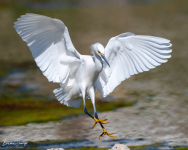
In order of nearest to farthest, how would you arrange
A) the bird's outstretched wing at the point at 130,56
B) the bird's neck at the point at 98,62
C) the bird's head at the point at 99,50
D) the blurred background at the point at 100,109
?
the bird's head at the point at 99,50
the bird's neck at the point at 98,62
the bird's outstretched wing at the point at 130,56
the blurred background at the point at 100,109

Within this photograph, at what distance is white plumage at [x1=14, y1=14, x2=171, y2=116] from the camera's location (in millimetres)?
6555

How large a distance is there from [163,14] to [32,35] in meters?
30.1

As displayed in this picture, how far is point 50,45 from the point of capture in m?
6.82

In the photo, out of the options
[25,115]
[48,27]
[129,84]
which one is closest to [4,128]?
[25,115]

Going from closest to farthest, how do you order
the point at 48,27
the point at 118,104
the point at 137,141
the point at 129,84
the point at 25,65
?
the point at 48,27 < the point at 137,141 < the point at 118,104 < the point at 129,84 < the point at 25,65

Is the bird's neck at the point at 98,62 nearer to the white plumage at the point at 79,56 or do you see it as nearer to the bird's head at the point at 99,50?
the white plumage at the point at 79,56

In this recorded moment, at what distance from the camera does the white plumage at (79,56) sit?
6.55 metres

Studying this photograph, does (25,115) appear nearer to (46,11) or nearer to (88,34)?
(88,34)

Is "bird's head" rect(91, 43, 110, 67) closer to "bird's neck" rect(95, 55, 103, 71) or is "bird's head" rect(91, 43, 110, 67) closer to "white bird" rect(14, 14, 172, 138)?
"white bird" rect(14, 14, 172, 138)

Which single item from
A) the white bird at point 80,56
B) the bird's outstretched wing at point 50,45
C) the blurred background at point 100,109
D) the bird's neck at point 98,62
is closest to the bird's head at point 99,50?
the white bird at point 80,56

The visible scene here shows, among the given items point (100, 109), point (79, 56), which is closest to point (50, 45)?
point (79, 56)

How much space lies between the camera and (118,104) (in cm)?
1159

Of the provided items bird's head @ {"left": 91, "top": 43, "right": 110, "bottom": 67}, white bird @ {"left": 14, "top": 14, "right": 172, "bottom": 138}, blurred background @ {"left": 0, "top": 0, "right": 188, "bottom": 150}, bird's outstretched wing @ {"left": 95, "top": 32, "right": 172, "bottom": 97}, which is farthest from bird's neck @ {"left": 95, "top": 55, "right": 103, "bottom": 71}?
blurred background @ {"left": 0, "top": 0, "right": 188, "bottom": 150}

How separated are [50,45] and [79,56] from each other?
0.63 metres
